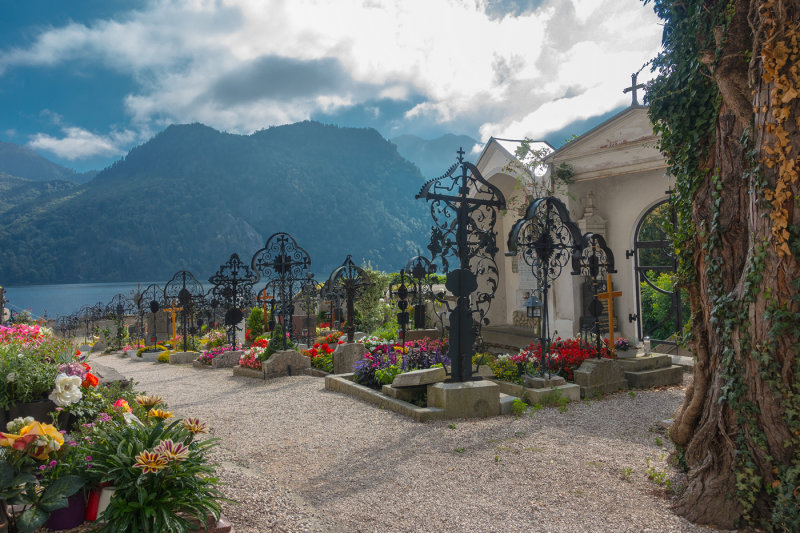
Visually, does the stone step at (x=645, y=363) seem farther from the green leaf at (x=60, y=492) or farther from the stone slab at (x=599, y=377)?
the green leaf at (x=60, y=492)

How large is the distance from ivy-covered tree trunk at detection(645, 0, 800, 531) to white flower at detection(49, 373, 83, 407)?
4616mm

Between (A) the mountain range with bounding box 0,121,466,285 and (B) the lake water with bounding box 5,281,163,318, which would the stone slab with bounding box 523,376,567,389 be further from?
(A) the mountain range with bounding box 0,121,466,285

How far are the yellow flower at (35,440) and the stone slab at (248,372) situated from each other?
24.5 feet

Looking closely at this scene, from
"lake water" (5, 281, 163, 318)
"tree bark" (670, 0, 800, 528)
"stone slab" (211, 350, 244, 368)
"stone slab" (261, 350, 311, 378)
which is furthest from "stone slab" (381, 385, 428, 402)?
"lake water" (5, 281, 163, 318)

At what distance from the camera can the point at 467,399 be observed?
650 centimetres

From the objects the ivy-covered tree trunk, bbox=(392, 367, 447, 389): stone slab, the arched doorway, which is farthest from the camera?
the arched doorway

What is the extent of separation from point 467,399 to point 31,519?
4.76m

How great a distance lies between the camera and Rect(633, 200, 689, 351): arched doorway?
10084mm

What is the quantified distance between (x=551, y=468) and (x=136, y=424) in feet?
11.8

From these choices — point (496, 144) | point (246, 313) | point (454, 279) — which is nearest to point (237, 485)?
point (454, 279)

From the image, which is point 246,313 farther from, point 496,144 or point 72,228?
point 72,228

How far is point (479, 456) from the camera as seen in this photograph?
5.02m

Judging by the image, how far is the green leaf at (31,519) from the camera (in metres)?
2.73

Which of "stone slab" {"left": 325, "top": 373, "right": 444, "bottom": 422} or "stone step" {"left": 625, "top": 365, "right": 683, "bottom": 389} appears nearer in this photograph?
"stone slab" {"left": 325, "top": 373, "right": 444, "bottom": 422}
